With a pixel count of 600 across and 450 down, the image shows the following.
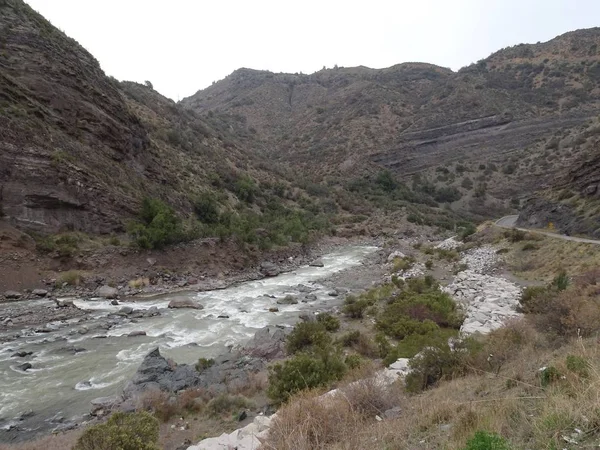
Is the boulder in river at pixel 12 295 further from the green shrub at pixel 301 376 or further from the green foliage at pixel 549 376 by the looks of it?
the green foliage at pixel 549 376

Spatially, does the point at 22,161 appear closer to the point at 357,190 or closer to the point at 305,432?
the point at 305,432

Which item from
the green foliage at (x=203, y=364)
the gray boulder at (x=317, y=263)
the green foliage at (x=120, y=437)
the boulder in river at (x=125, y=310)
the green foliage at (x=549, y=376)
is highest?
the green foliage at (x=549, y=376)

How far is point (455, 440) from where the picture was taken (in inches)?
156

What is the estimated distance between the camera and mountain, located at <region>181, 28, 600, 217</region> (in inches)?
2598

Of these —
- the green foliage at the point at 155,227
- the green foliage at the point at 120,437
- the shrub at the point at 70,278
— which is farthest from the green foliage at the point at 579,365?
the green foliage at the point at 155,227

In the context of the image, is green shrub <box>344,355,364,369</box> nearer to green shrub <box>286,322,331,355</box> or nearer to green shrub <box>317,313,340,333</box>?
green shrub <box>286,322,331,355</box>

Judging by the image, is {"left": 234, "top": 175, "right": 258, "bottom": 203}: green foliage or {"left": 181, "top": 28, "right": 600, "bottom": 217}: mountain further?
{"left": 181, "top": 28, "right": 600, "bottom": 217}: mountain

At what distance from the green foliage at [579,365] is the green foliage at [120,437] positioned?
19.2ft

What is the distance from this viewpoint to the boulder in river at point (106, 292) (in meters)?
18.3

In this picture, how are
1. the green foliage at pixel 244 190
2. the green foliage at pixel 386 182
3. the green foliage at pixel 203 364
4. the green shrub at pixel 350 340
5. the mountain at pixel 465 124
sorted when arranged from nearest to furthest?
the green foliage at pixel 203 364 < the green shrub at pixel 350 340 < the green foliage at pixel 244 190 < the mountain at pixel 465 124 < the green foliage at pixel 386 182

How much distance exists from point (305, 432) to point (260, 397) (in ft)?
13.8

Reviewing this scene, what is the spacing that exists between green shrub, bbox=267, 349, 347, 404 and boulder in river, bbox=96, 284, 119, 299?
517 inches

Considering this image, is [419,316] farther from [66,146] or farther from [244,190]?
[244,190]

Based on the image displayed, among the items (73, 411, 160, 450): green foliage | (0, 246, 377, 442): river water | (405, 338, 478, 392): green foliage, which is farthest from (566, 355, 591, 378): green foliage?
(0, 246, 377, 442): river water
